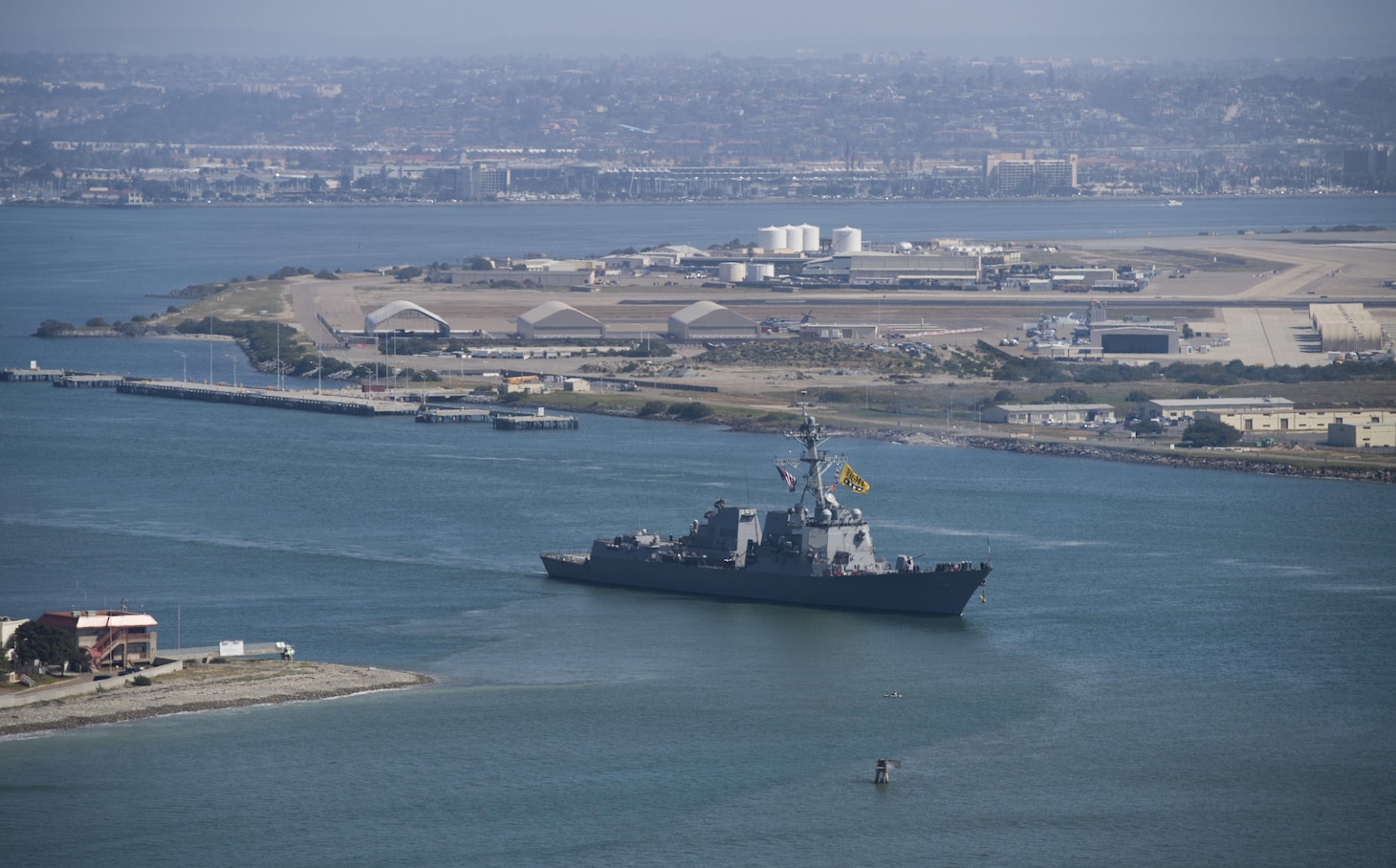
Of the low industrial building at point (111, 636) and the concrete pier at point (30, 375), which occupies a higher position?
the concrete pier at point (30, 375)

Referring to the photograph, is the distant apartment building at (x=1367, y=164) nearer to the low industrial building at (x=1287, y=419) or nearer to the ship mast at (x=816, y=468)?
the low industrial building at (x=1287, y=419)

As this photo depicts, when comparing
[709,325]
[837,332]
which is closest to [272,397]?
[709,325]

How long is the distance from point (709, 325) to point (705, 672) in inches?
1591

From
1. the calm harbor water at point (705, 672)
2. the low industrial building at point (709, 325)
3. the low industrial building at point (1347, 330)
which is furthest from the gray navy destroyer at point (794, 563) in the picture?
the low industrial building at point (709, 325)

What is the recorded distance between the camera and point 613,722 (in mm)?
21609

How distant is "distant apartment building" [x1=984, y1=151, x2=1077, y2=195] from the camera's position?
521 ft

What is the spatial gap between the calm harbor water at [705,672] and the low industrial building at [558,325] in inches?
881

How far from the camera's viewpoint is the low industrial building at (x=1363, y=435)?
42.5 meters

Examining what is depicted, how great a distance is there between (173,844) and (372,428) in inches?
1139

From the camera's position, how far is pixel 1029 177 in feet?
523

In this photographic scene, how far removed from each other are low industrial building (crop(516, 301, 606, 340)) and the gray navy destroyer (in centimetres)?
3469

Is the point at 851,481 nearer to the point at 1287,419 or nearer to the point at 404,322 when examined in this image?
the point at 1287,419

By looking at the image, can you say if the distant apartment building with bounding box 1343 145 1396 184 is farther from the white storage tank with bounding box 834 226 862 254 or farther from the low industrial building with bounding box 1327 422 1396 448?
the low industrial building with bounding box 1327 422 1396 448

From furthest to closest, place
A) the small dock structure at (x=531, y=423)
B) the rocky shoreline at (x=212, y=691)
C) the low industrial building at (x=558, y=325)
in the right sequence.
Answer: the low industrial building at (x=558, y=325) → the small dock structure at (x=531, y=423) → the rocky shoreline at (x=212, y=691)
